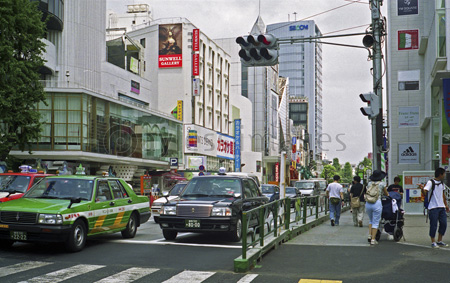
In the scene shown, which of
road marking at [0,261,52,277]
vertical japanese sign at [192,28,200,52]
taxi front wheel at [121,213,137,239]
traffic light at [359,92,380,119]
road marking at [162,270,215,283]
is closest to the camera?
road marking at [162,270,215,283]

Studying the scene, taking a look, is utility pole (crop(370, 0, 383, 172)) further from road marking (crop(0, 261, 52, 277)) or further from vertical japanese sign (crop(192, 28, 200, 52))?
vertical japanese sign (crop(192, 28, 200, 52))

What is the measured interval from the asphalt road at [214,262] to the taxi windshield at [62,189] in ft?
3.61

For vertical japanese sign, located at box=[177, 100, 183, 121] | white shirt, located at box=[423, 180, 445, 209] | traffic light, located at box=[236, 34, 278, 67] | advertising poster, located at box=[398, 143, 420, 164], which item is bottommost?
white shirt, located at box=[423, 180, 445, 209]

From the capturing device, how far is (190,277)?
8.12m

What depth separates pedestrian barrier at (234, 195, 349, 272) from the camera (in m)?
8.87

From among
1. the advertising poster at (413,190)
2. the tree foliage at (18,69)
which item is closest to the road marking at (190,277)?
the tree foliage at (18,69)

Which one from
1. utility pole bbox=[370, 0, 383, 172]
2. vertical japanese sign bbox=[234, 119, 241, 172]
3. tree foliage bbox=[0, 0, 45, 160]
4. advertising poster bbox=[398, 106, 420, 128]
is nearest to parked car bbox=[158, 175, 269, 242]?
utility pole bbox=[370, 0, 383, 172]

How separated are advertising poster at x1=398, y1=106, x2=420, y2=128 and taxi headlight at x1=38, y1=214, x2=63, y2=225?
32.5 metres

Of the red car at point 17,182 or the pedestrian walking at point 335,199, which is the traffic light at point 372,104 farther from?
the red car at point 17,182

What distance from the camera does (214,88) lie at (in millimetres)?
71250

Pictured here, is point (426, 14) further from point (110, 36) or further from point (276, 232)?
point (110, 36)

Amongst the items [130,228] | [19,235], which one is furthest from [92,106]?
[19,235]

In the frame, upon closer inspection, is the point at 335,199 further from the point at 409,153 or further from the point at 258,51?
the point at 409,153

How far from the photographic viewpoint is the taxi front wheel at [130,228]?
43.7 feet
